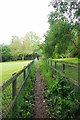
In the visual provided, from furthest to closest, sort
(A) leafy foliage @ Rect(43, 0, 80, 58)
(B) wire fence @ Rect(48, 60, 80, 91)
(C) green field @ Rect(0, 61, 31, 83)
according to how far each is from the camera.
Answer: (A) leafy foliage @ Rect(43, 0, 80, 58) < (C) green field @ Rect(0, 61, 31, 83) < (B) wire fence @ Rect(48, 60, 80, 91)

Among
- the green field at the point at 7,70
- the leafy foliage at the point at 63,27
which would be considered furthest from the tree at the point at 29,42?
the leafy foliage at the point at 63,27

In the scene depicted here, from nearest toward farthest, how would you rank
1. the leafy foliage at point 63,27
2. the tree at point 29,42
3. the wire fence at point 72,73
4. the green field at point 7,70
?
1. the wire fence at point 72,73
2. the green field at point 7,70
3. the leafy foliage at point 63,27
4. the tree at point 29,42

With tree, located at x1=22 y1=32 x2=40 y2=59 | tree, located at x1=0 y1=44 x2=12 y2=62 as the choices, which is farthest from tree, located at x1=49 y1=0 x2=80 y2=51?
tree, located at x1=0 y1=44 x2=12 y2=62

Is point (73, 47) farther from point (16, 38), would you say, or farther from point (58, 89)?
point (16, 38)

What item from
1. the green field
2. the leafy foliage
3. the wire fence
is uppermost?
the leafy foliage

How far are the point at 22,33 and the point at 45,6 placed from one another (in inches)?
2284

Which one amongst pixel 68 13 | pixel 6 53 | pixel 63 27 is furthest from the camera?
pixel 6 53

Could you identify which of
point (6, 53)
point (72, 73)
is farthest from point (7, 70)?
point (6, 53)

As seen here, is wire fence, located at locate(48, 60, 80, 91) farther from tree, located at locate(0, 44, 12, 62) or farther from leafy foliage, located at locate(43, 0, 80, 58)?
tree, located at locate(0, 44, 12, 62)

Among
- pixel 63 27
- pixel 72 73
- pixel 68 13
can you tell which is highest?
pixel 68 13

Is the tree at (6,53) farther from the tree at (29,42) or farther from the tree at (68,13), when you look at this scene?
the tree at (68,13)

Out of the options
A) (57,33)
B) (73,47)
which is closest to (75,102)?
(57,33)

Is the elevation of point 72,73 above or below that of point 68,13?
below

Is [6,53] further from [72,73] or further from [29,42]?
[72,73]
